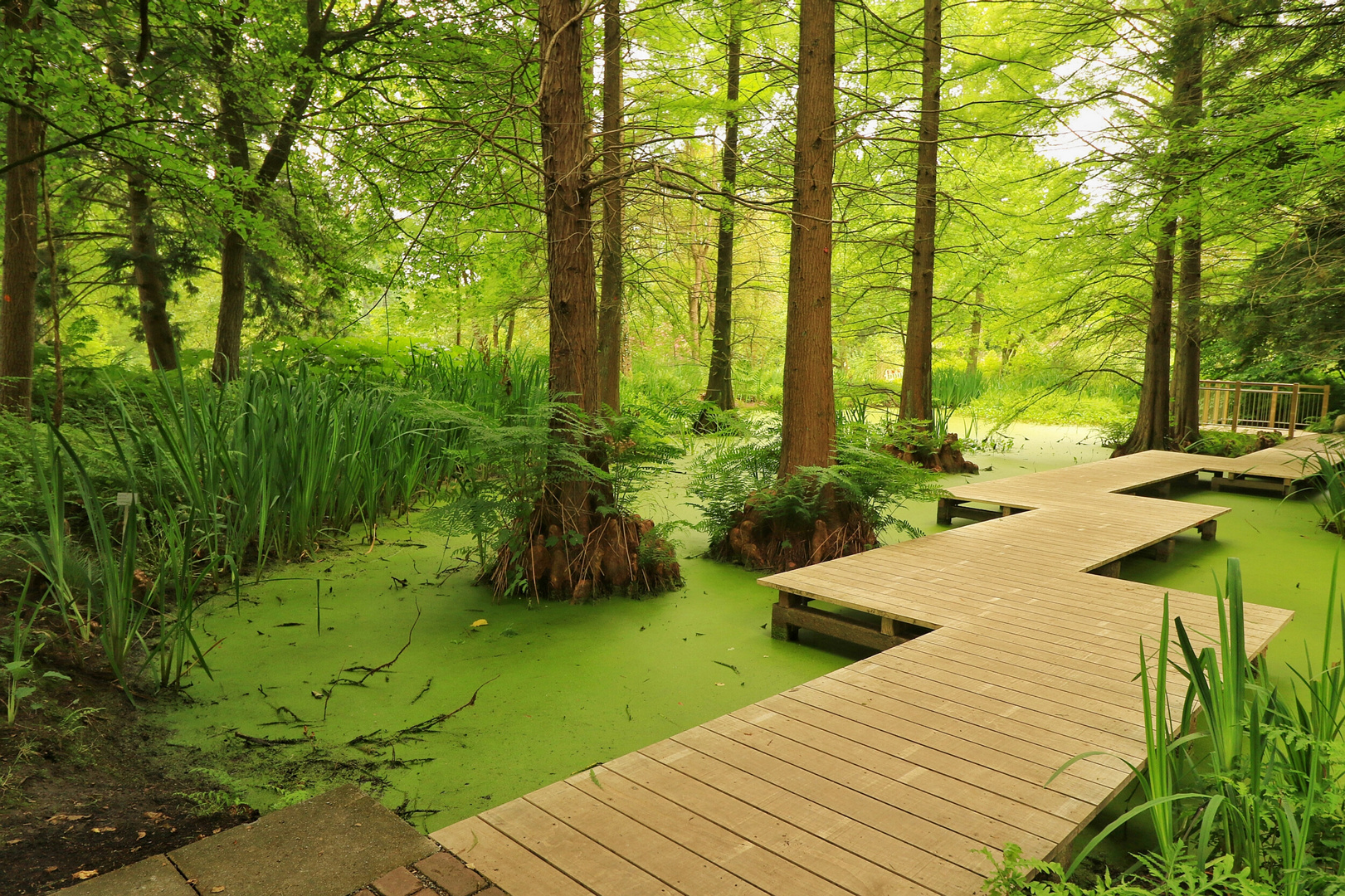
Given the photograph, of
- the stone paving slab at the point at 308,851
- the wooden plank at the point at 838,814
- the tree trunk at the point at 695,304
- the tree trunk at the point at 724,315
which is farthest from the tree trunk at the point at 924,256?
the stone paving slab at the point at 308,851

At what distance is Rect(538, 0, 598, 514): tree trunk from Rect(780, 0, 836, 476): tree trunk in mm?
1410

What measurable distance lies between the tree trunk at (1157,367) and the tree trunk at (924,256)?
3589 millimetres

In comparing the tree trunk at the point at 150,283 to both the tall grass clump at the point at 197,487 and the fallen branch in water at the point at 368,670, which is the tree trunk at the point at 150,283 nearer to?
the tall grass clump at the point at 197,487

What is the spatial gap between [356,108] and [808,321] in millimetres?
5226

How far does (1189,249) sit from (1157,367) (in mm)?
1479

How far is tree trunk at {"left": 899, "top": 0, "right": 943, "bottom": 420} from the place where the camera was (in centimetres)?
804

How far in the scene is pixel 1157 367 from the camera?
32.5ft

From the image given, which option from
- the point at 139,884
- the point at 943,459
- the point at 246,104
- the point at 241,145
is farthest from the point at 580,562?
the point at 241,145

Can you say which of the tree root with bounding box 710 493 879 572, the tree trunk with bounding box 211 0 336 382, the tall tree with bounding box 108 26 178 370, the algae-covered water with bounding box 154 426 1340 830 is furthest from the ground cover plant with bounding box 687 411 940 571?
the tall tree with bounding box 108 26 178 370

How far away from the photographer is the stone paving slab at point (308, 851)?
1.44 metres

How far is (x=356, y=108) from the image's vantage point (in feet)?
24.6

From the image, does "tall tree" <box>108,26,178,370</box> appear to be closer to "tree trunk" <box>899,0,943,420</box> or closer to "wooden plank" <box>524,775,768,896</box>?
"tree trunk" <box>899,0,943,420</box>

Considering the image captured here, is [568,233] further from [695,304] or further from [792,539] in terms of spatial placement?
[695,304]

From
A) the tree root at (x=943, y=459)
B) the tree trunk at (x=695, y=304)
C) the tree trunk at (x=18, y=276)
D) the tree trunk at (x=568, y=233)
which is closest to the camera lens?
the tree trunk at (x=568, y=233)
